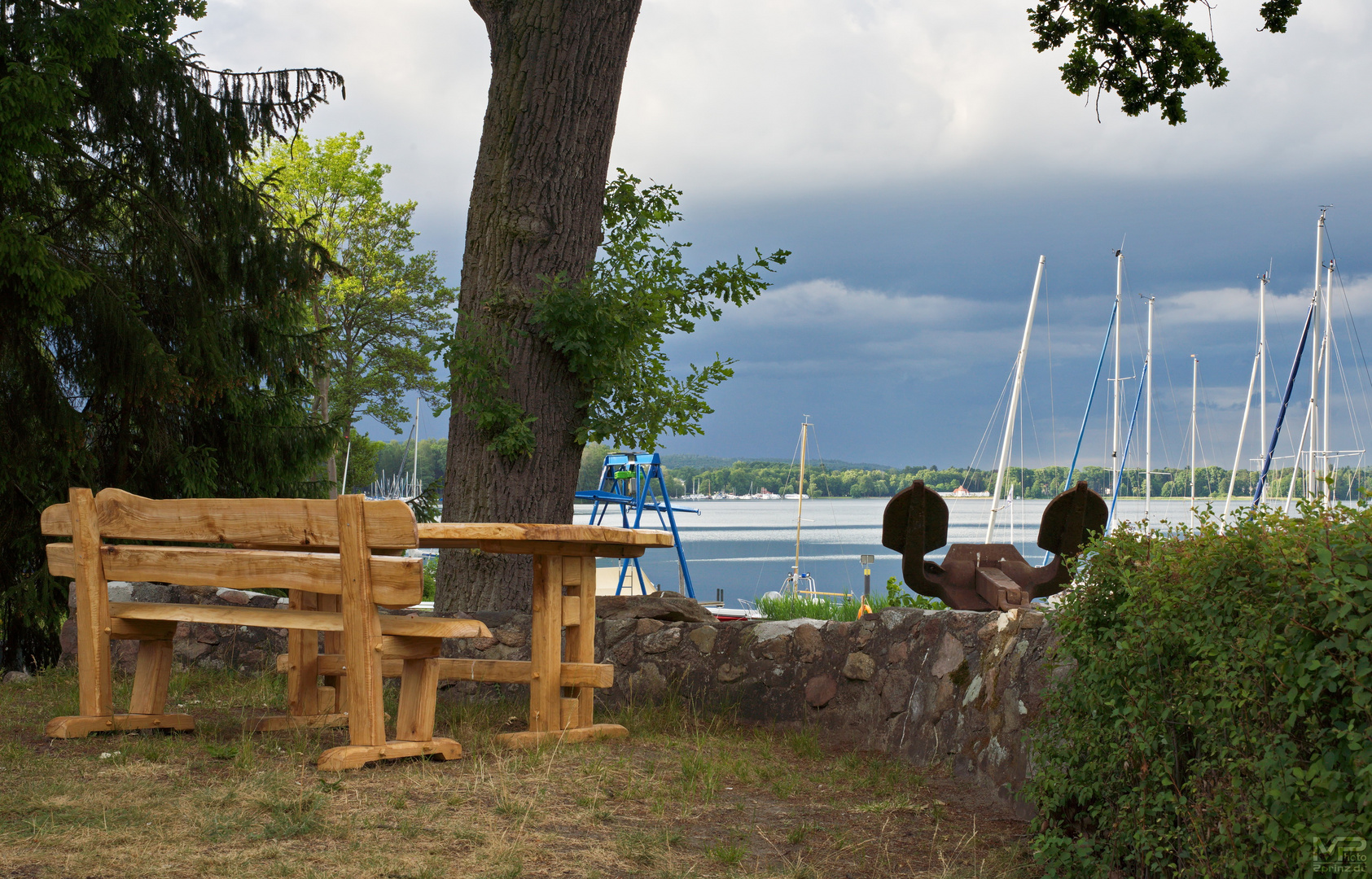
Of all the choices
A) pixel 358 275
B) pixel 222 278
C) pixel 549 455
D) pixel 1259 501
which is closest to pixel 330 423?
pixel 222 278

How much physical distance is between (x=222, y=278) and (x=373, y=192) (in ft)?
57.1

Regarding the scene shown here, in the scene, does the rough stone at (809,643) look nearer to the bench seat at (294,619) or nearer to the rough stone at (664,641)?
the rough stone at (664,641)

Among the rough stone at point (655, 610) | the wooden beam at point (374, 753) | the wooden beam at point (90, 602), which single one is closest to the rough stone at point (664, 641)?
the rough stone at point (655, 610)

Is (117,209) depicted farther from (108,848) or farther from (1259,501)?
(1259,501)

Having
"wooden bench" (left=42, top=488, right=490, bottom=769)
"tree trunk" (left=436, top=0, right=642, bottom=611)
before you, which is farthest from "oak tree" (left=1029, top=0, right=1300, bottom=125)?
"wooden bench" (left=42, top=488, right=490, bottom=769)

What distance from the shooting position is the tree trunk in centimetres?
644

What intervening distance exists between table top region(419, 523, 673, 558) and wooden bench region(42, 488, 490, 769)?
9.8 inches

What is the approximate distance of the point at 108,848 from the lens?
291 cm

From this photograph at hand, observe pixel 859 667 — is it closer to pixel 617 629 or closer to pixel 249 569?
pixel 617 629

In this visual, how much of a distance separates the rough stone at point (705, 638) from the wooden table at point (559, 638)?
978 mm

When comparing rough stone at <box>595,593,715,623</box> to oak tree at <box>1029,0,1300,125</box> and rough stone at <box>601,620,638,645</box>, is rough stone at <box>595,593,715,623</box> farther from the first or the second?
oak tree at <box>1029,0,1300,125</box>

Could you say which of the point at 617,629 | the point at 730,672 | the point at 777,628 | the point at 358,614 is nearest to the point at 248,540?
the point at 358,614

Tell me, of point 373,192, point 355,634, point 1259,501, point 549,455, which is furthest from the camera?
point 373,192

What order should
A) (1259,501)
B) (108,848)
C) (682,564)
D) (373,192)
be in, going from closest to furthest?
(1259,501) < (108,848) < (682,564) < (373,192)
